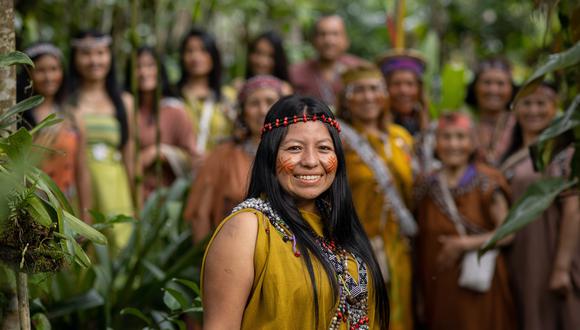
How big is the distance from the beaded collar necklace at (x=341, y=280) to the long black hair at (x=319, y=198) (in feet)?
0.08

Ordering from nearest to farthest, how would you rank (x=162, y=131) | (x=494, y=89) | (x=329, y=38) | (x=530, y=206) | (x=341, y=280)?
(x=341, y=280) → (x=530, y=206) → (x=494, y=89) → (x=162, y=131) → (x=329, y=38)

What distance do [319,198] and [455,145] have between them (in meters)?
2.50

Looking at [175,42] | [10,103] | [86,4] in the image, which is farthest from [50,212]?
[175,42]

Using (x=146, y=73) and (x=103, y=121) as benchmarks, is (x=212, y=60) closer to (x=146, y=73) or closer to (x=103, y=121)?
(x=146, y=73)

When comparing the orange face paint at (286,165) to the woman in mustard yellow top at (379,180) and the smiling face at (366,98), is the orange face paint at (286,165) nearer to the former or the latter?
the woman in mustard yellow top at (379,180)

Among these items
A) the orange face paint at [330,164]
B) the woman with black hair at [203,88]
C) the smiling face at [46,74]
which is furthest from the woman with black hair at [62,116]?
the orange face paint at [330,164]

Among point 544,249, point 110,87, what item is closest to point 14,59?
point 544,249

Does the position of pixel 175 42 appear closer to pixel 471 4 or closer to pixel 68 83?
pixel 471 4

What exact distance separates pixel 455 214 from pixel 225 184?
1.35m

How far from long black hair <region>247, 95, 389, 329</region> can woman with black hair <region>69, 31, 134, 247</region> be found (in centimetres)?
312

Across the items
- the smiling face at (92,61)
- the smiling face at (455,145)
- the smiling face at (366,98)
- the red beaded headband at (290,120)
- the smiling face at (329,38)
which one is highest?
the smiling face at (329,38)

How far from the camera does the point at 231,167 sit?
4.93 metres

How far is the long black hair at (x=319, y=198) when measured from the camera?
2600 mm

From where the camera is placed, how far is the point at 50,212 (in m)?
2.63
